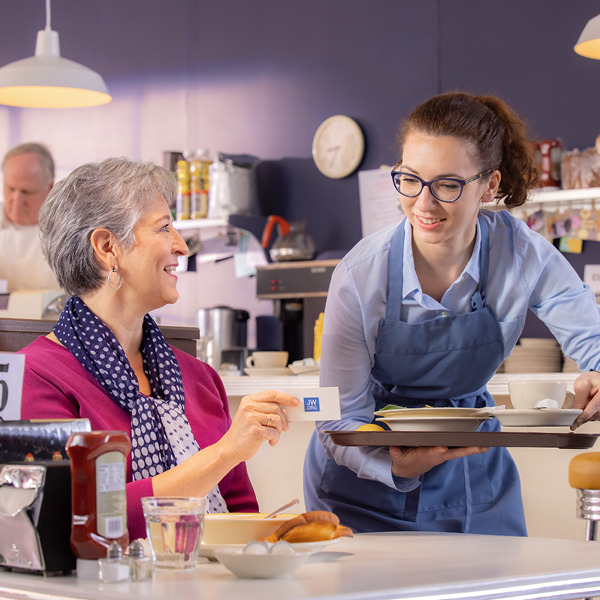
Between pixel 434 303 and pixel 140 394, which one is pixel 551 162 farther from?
pixel 140 394

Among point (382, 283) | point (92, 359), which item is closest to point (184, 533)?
point (92, 359)

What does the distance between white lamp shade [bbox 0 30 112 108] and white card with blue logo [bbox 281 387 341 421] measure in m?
3.45

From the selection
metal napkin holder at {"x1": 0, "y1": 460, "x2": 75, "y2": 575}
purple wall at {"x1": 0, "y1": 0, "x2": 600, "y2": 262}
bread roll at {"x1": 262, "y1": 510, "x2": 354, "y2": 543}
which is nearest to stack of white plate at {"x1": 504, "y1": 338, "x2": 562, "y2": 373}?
purple wall at {"x1": 0, "y1": 0, "x2": 600, "y2": 262}

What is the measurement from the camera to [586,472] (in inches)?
89.2

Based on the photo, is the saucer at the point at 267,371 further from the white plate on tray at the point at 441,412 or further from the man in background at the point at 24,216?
the man in background at the point at 24,216

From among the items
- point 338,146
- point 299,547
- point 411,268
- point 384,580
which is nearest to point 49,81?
point 338,146

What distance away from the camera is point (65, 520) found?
4.30 feet

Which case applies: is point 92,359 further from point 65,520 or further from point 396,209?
point 396,209

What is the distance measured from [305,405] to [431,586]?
1.38 feet

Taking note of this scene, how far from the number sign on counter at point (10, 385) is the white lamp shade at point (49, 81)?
3.38 metres

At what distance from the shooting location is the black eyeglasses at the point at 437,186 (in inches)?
82.3

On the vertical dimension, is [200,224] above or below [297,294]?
above

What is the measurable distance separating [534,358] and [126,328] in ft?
9.17

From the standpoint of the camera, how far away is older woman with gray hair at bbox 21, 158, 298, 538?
1958 mm
